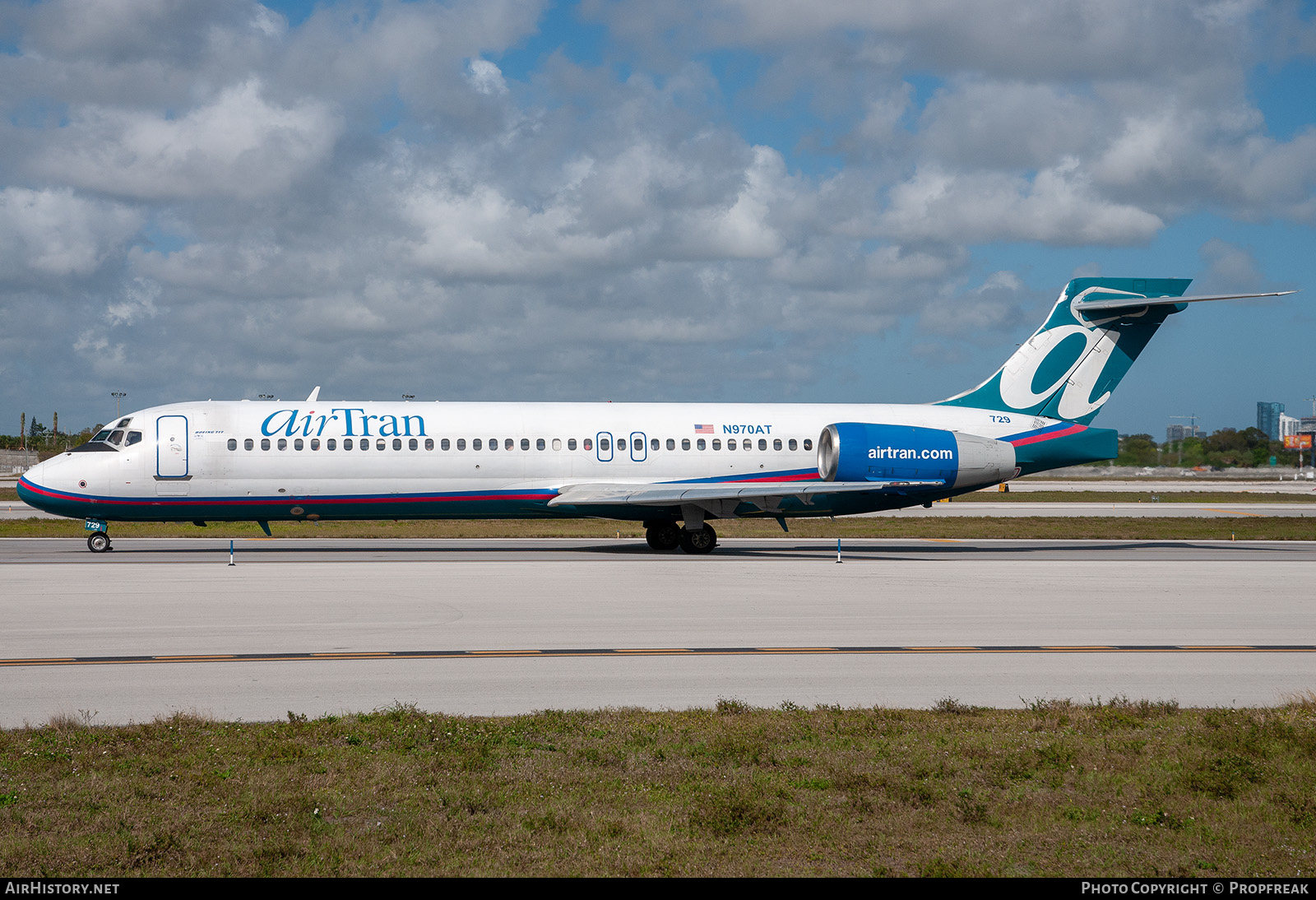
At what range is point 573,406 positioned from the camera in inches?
1173

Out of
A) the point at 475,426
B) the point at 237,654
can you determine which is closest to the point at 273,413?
the point at 475,426

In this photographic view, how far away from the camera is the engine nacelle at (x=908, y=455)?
28766mm

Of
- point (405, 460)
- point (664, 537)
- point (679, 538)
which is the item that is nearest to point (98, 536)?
point (405, 460)

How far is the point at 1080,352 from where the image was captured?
3139 cm

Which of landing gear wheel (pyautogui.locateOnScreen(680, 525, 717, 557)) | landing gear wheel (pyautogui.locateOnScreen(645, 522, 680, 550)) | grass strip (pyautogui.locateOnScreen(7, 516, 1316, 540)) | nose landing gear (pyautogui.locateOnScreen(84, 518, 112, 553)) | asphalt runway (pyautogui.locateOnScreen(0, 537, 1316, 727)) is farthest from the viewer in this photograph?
grass strip (pyautogui.locateOnScreen(7, 516, 1316, 540))

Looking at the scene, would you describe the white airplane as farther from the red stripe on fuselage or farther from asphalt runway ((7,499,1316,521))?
asphalt runway ((7,499,1316,521))

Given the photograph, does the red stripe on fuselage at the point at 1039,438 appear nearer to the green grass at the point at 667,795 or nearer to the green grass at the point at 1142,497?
the green grass at the point at 667,795

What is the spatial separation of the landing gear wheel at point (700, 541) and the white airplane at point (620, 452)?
0.16ft

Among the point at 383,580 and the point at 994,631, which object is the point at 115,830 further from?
the point at 383,580

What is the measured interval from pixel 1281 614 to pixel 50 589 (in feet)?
67.8

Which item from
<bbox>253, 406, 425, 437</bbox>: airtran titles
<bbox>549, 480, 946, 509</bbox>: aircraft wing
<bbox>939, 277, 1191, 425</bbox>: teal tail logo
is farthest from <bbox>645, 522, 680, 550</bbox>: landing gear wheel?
<bbox>939, 277, 1191, 425</bbox>: teal tail logo

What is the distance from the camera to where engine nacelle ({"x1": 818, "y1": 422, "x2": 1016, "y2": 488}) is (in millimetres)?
28766

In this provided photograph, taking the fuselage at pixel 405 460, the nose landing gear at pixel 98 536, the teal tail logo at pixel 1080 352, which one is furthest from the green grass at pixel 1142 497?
the nose landing gear at pixel 98 536

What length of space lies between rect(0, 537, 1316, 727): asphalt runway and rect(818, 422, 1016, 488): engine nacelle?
12.3 ft
